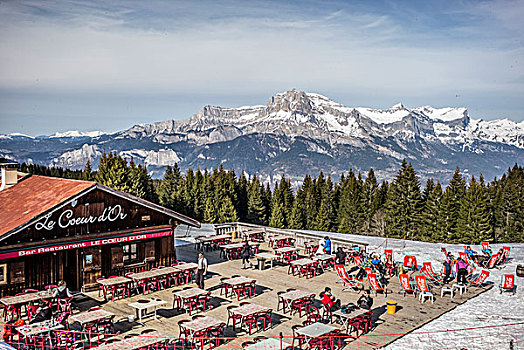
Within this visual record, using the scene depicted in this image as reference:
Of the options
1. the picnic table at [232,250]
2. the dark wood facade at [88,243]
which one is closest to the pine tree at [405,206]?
the picnic table at [232,250]

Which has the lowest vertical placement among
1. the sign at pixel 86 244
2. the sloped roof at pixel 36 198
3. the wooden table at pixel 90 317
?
the wooden table at pixel 90 317

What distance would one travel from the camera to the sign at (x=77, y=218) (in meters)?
17.9

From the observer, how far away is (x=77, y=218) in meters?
18.8

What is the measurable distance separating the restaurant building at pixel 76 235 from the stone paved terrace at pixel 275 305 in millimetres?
Answer: 1587

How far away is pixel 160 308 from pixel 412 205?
45087 millimetres

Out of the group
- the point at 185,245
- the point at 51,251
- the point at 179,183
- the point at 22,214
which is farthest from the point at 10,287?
the point at 179,183

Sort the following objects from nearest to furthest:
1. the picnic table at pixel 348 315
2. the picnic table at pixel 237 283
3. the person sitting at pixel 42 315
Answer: the person sitting at pixel 42 315, the picnic table at pixel 348 315, the picnic table at pixel 237 283

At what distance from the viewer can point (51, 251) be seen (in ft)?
59.0

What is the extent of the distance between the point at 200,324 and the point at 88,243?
7.94 metres

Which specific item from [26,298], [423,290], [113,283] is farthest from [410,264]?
[26,298]

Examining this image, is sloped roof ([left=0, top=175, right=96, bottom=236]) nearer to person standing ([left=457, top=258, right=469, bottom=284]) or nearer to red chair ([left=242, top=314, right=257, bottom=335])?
red chair ([left=242, top=314, right=257, bottom=335])

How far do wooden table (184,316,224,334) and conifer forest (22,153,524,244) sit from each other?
40.5m

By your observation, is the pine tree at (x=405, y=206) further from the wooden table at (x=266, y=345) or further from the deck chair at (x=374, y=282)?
the wooden table at (x=266, y=345)

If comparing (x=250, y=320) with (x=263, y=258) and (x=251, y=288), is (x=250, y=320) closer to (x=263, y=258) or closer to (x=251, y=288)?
(x=251, y=288)
